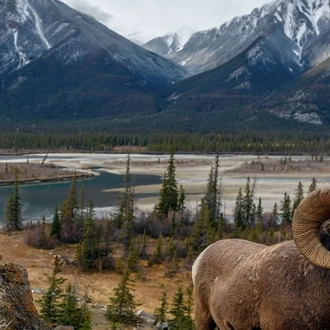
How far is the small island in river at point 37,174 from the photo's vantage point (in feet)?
197

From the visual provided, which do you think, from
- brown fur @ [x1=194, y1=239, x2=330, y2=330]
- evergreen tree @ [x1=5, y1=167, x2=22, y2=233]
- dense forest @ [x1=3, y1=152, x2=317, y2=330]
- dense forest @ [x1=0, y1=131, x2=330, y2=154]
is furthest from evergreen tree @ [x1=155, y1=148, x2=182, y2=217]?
dense forest @ [x1=0, y1=131, x2=330, y2=154]

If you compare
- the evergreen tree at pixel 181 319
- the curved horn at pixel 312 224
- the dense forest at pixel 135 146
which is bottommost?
the evergreen tree at pixel 181 319

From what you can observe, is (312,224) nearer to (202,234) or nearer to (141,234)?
(202,234)

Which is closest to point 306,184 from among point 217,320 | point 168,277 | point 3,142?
point 168,277

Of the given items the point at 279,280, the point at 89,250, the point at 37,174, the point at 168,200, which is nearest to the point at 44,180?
the point at 37,174

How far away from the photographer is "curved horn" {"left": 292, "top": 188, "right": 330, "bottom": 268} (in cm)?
468

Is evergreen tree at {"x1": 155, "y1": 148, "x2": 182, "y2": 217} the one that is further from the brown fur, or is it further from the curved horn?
the curved horn

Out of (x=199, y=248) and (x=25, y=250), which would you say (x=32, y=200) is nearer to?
(x=25, y=250)

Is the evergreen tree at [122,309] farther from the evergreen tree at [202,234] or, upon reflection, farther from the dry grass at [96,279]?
the evergreen tree at [202,234]

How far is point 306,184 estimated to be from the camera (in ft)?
184

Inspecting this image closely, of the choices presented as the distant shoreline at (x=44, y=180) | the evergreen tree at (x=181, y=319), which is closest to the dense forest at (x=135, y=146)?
the distant shoreline at (x=44, y=180)

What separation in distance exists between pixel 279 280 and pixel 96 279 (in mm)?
19745

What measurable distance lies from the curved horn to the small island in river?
53913mm

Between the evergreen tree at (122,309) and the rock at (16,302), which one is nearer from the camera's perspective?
the rock at (16,302)
